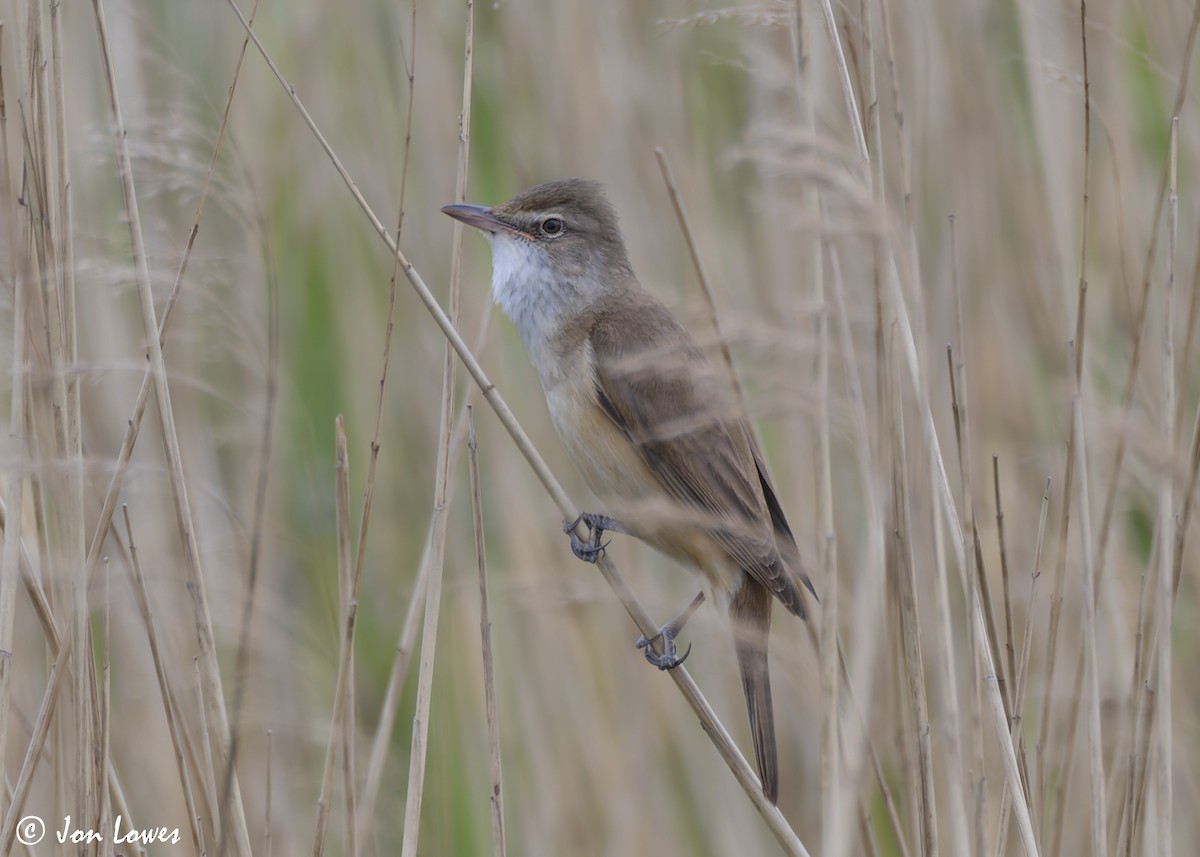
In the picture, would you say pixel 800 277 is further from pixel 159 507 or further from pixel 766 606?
pixel 159 507

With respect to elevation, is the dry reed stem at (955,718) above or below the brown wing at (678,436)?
below

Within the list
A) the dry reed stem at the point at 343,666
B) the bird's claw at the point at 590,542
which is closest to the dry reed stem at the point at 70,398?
the dry reed stem at the point at 343,666

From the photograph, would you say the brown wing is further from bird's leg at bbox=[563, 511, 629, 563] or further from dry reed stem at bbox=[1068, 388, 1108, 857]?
dry reed stem at bbox=[1068, 388, 1108, 857]

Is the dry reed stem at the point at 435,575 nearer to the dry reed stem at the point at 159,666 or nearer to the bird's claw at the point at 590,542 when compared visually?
Result: the dry reed stem at the point at 159,666

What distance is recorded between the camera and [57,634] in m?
1.99

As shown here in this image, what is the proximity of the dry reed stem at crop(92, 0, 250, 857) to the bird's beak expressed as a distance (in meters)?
0.76

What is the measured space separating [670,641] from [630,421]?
512 mm

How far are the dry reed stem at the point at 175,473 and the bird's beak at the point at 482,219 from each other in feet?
2.48

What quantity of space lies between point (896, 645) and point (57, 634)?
1430mm

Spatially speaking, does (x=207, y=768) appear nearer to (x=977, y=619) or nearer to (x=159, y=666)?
(x=159, y=666)

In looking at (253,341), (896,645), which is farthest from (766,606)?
(253,341)

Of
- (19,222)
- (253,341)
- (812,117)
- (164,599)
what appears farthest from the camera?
(164,599)

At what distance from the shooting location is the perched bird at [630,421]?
2533 millimetres

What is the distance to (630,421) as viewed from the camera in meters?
2.81
